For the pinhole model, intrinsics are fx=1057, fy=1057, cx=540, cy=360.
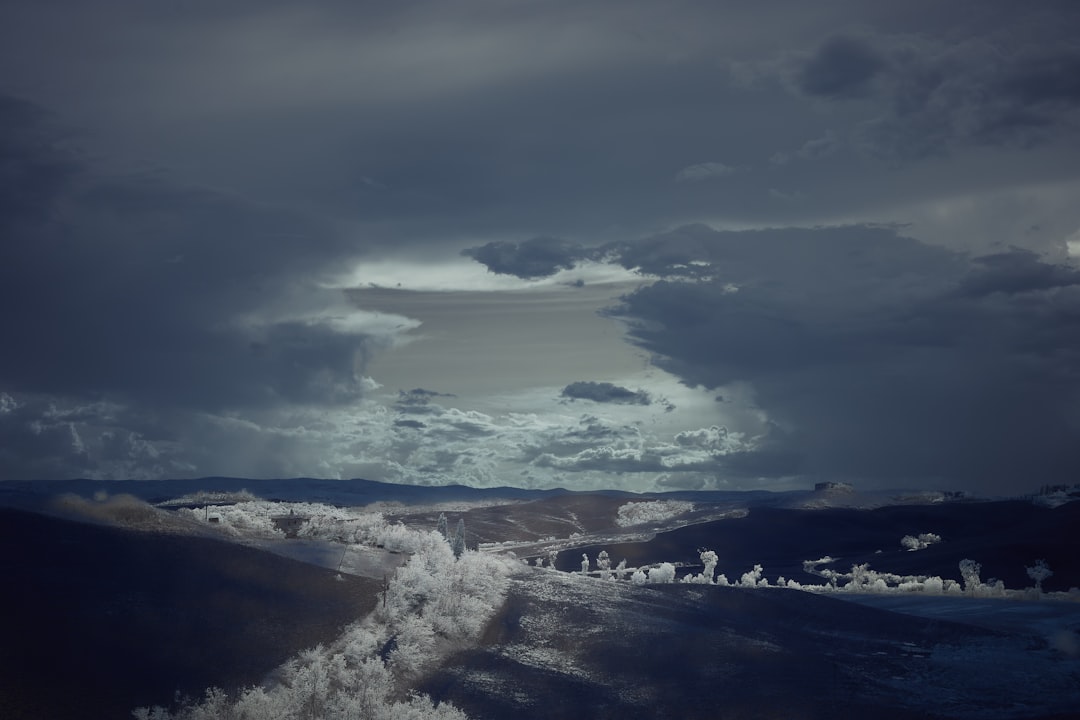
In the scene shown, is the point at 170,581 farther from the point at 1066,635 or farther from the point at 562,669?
the point at 1066,635

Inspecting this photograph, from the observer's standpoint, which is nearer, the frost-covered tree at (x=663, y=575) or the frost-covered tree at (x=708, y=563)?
the frost-covered tree at (x=663, y=575)

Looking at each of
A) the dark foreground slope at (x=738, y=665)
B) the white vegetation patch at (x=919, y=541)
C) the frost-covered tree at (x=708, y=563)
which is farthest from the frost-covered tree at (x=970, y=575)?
the white vegetation patch at (x=919, y=541)

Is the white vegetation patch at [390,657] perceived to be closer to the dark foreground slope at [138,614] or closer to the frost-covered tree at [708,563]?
the dark foreground slope at [138,614]

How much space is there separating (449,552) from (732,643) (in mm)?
35141

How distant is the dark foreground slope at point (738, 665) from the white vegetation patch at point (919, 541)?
85.4m

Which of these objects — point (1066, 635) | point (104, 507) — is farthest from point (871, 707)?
point (104, 507)

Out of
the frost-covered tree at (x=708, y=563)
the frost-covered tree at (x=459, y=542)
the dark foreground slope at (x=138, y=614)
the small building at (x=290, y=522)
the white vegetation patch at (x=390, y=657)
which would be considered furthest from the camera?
the frost-covered tree at (x=708, y=563)

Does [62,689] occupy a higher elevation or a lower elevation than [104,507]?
lower

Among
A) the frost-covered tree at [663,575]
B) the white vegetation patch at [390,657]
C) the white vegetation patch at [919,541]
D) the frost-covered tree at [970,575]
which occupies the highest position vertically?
the white vegetation patch at [919,541]

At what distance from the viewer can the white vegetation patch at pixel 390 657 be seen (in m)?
60.9

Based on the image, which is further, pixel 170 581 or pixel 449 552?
pixel 449 552

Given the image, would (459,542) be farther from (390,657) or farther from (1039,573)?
(1039,573)

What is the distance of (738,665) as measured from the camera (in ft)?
264

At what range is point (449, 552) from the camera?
364 feet
